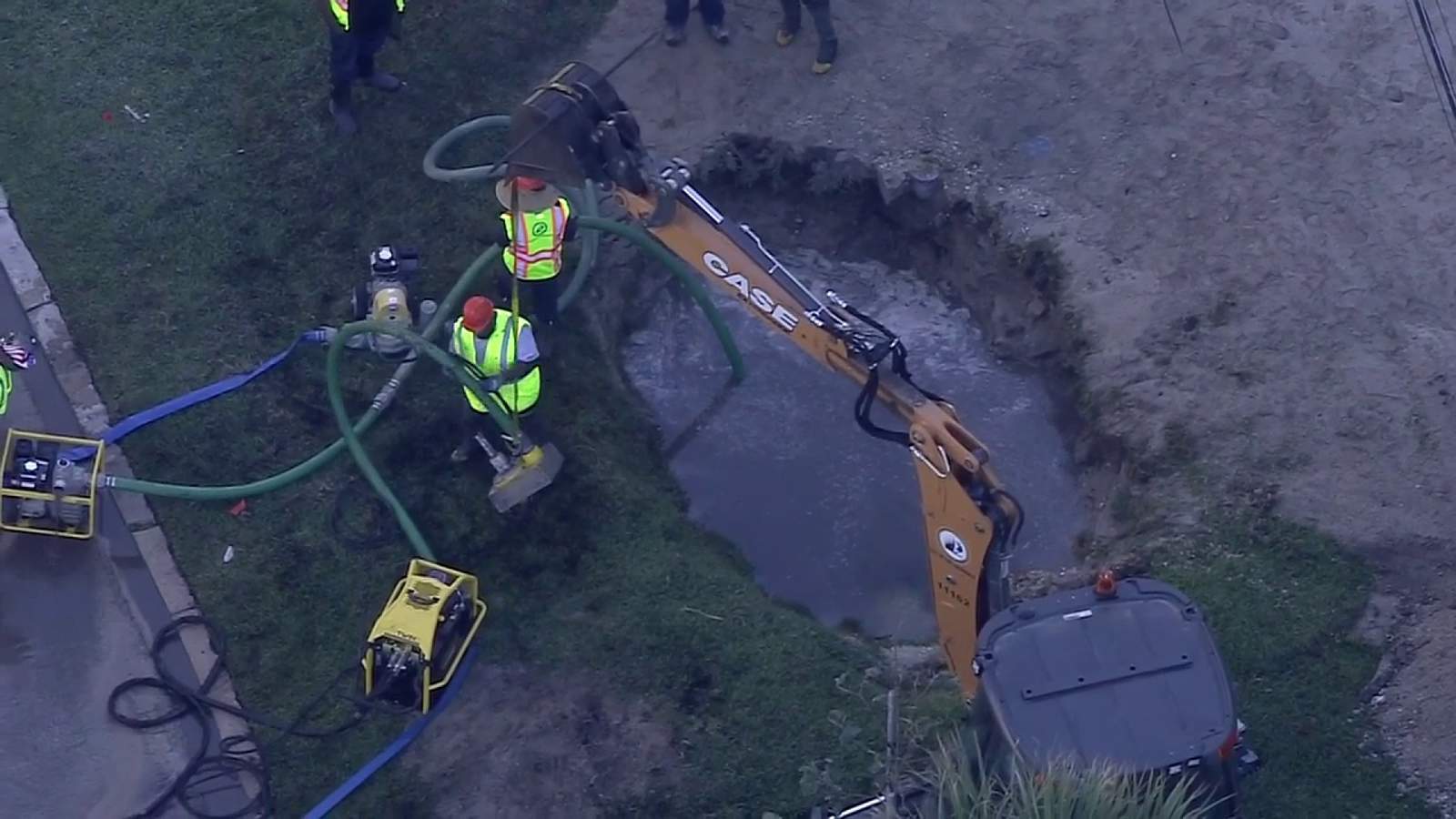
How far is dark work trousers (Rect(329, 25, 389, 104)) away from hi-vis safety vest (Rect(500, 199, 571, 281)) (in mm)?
2867

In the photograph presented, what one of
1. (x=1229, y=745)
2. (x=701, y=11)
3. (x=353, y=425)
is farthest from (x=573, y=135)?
(x=1229, y=745)

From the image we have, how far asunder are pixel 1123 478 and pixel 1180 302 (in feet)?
5.46

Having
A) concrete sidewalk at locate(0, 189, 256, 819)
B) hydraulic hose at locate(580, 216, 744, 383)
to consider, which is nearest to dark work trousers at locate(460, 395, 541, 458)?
hydraulic hose at locate(580, 216, 744, 383)

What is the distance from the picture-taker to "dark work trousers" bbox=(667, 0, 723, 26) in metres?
14.3

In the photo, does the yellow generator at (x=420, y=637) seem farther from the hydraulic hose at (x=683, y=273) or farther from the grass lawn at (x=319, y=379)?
the hydraulic hose at (x=683, y=273)

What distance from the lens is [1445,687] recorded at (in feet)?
32.4

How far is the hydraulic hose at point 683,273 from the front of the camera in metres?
11.6

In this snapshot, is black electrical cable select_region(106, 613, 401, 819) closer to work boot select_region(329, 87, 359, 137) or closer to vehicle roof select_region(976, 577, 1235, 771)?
vehicle roof select_region(976, 577, 1235, 771)

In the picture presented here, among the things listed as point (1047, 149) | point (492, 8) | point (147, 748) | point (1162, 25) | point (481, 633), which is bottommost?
point (147, 748)

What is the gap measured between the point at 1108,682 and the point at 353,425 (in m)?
6.26

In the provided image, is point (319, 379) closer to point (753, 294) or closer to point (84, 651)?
point (84, 651)

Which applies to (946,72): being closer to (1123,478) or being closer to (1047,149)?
(1047,149)

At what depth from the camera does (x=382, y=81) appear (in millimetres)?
13742

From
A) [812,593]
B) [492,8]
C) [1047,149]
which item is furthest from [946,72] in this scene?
[812,593]
